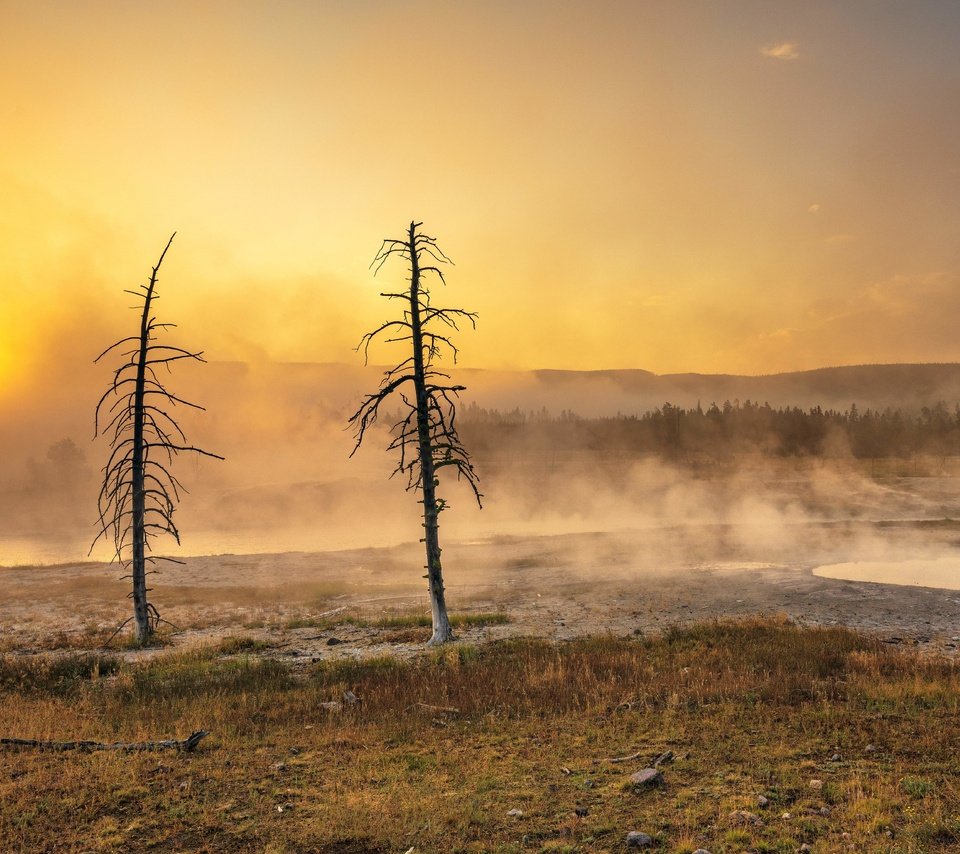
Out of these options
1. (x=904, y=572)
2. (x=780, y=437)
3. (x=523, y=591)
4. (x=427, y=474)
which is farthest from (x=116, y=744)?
(x=780, y=437)

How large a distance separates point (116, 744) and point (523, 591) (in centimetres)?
2689

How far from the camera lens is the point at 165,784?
10227 millimetres

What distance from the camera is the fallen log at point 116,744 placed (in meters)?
11.8

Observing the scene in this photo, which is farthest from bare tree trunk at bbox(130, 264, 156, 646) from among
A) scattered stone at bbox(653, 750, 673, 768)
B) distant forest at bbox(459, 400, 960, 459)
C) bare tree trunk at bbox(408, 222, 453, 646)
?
distant forest at bbox(459, 400, 960, 459)

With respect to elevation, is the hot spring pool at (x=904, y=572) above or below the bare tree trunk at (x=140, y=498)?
below

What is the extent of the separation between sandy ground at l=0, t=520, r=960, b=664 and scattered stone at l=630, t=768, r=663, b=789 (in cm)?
1262

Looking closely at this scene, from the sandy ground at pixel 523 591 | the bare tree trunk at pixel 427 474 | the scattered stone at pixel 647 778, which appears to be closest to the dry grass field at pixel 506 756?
the scattered stone at pixel 647 778

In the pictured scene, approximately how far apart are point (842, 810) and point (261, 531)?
8878cm

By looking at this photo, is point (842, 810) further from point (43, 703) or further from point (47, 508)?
point (47, 508)

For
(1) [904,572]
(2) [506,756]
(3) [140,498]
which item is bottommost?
(1) [904,572]

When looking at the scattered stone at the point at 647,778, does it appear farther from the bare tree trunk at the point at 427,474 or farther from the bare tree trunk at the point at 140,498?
the bare tree trunk at the point at 140,498

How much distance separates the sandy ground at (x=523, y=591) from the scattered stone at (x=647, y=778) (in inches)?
497

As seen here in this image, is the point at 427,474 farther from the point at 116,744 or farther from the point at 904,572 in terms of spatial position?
the point at 904,572

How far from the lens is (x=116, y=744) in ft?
38.9
